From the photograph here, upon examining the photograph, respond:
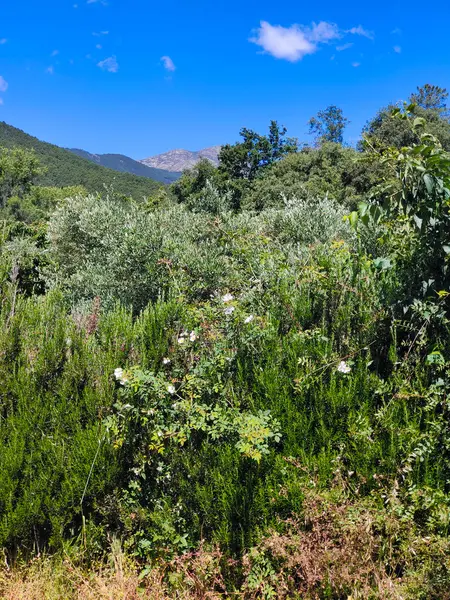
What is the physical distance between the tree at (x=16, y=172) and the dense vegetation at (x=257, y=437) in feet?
151

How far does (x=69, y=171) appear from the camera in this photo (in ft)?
253

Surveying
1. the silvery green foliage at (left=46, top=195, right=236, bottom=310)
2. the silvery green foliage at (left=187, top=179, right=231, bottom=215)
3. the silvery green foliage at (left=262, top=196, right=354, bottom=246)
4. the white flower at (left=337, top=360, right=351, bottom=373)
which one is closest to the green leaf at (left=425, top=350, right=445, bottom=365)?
the white flower at (left=337, top=360, right=351, bottom=373)

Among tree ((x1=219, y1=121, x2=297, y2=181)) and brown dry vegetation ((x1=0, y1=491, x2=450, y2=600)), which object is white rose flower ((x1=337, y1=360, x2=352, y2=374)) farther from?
tree ((x1=219, y1=121, x2=297, y2=181))

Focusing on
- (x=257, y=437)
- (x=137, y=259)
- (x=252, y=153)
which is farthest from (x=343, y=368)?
(x=252, y=153)

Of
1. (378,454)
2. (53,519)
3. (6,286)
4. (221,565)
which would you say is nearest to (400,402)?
(378,454)

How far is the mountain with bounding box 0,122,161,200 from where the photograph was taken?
225ft

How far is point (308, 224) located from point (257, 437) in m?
6.45

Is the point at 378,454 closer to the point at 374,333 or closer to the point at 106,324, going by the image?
the point at 374,333

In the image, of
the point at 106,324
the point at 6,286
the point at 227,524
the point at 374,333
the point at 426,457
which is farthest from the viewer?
the point at 6,286

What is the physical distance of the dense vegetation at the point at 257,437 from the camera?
2.18 meters

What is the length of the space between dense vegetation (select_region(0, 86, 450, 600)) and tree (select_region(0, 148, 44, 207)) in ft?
151

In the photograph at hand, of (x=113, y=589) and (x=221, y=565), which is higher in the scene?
(x=221, y=565)

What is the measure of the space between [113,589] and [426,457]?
1827 millimetres

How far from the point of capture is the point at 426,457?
7.30 feet
